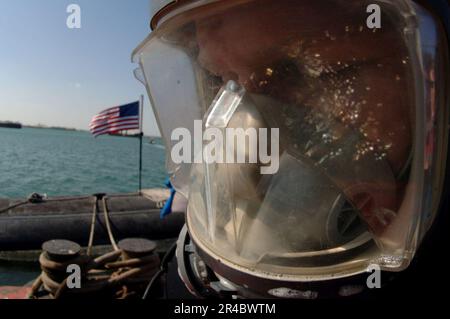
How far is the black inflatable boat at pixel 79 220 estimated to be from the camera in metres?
5.47

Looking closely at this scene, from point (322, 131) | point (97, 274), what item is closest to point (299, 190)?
point (322, 131)

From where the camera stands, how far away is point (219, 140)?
0.96 metres

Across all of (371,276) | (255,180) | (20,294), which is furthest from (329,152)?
(20,294)

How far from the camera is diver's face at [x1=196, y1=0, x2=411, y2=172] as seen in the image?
77 cm

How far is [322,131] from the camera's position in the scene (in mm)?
853

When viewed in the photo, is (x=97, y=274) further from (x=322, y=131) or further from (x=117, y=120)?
(x=117, y=120)

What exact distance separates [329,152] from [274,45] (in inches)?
11.6

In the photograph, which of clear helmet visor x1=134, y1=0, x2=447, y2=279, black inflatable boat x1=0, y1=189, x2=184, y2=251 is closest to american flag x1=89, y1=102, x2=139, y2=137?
black inflatable boat x1=0, y1=189, x2=184, y2=251

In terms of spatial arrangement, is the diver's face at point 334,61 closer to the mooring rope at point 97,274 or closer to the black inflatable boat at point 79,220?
the mooring rope at point 97,274

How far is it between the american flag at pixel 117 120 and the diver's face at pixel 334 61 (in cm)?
907

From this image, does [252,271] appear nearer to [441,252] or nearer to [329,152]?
[329,152]

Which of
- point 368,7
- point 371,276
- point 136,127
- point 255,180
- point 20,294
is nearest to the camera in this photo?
point 368,7

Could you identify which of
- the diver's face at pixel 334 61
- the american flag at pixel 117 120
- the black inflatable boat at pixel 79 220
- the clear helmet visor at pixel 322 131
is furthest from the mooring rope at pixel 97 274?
the american flag at pixel 117 120
